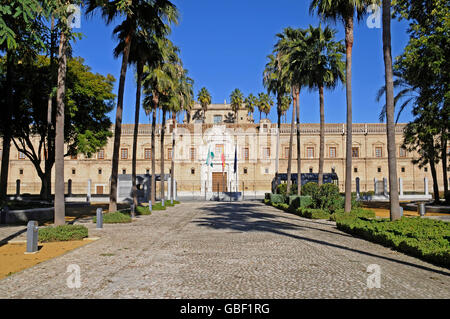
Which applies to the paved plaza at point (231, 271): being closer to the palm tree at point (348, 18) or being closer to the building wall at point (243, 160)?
the palm tree at point (348, 18)

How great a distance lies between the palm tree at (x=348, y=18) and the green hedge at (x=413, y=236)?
3648 millimetres

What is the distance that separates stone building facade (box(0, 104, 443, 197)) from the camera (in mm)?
52906

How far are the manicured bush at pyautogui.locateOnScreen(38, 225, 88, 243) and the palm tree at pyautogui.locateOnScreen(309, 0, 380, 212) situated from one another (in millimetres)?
11113

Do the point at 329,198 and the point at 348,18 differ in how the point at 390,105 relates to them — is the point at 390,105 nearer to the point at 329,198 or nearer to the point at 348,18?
the point at 348,18

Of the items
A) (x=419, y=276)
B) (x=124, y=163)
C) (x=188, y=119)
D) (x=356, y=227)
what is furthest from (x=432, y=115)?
(x=188, y=119)

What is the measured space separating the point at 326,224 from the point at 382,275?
31.6 feet

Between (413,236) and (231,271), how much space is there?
5.74 m

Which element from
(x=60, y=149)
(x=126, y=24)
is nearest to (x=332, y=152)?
(x=126, y=24)

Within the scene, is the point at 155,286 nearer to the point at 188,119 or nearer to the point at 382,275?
the point at 382,275

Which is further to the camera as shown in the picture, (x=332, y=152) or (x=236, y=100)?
(x=236, y=100)

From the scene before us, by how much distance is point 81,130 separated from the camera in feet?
83.4

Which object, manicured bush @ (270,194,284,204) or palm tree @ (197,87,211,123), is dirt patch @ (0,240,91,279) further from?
palm tree @ (197,87,211,123)

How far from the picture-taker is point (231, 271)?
273 inches

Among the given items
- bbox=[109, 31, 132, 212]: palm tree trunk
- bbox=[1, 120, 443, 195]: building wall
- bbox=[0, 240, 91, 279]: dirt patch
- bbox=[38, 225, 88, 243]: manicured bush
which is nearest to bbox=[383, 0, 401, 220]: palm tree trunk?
bbox=[0, 240, 91, 279]: dirt patch
